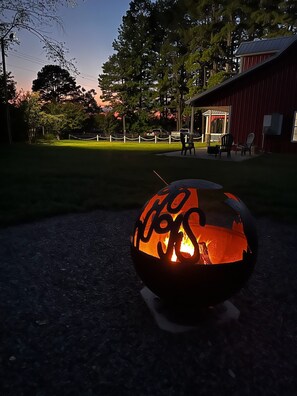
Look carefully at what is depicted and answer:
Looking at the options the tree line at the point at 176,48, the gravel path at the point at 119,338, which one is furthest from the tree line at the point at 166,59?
the gravel path at the point at 119,338

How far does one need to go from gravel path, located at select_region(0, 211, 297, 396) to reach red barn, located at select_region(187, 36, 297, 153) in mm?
15836

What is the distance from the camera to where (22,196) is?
6.82 meters

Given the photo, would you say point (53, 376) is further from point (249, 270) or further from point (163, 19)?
point (163, 19)

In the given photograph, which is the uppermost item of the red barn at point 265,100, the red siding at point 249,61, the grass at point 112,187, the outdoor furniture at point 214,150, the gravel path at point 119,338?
the red siding at point 249,61

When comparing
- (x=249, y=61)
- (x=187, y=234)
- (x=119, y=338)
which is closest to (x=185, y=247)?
(x=187, y=234)

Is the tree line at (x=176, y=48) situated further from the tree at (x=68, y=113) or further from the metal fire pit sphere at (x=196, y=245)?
the metal fire pit sphere at (x=196, y=245)

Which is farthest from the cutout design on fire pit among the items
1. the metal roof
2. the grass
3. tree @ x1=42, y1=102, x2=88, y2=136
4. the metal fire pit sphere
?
tree @ x1=42, y1=102, x2=88, y2=136

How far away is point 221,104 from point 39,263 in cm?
1790

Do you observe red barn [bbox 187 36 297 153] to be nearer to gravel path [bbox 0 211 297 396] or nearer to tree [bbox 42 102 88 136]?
gravel path [bbox 0 211 297 396]

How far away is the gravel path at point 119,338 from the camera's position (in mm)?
1918

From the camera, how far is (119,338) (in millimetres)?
2342

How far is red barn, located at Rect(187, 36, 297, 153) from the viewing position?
1698 centimetres

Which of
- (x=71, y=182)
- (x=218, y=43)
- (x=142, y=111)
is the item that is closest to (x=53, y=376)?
(x=71, y=182)

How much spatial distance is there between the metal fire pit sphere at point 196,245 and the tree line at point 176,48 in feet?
130
